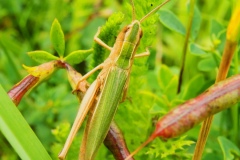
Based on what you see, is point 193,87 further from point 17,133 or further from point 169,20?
point 17,133

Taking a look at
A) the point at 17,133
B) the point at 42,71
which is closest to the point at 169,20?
the point at 42,71

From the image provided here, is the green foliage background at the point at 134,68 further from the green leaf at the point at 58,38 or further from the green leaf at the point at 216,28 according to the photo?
the green leaf at the point at 58,38

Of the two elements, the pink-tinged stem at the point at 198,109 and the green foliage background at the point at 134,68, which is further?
the green foliage background at the point at 134,68

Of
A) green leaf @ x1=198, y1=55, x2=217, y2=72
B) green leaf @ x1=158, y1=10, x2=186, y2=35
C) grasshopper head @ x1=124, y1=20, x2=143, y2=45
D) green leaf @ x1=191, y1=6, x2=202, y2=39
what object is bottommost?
green leaf @ x1=198, y1=55, x2=217, y2=72

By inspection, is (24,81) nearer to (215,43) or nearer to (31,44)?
(215,43)

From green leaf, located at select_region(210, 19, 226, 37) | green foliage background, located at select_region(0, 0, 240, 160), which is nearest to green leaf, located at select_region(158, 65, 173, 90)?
green foliage background, located at select_region(0, 0, 240, 160)

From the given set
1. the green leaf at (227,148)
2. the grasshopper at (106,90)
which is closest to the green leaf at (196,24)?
the grasshopper at (106,90)

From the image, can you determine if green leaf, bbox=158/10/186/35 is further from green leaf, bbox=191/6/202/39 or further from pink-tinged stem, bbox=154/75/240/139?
pink-tinged stem, bbox=154/75/240/139
